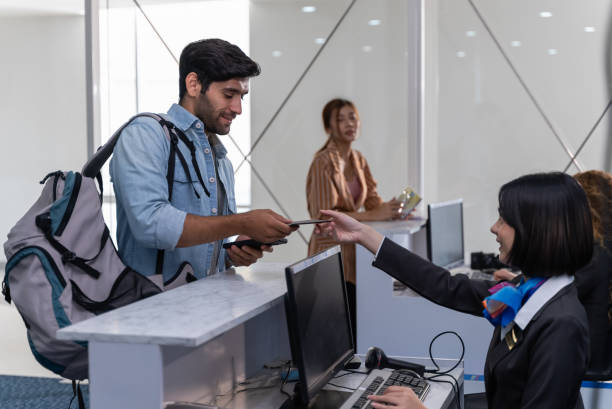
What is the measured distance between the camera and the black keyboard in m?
1.91

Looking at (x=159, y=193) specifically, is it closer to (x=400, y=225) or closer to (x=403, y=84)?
(x=400, y=225)

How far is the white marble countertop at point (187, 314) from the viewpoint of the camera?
4.38ft

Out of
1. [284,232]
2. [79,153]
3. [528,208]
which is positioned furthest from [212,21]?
[528,208]

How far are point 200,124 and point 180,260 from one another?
0.41 metres

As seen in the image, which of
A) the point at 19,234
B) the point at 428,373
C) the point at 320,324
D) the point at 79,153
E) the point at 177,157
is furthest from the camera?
the point at 79,153

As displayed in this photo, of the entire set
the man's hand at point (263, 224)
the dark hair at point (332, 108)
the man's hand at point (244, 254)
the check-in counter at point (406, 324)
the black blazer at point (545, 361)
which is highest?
the dark hair at point (332, 108)

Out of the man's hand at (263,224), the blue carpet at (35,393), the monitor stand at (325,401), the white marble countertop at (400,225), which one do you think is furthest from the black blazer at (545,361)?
the blue carpet at (35,393)

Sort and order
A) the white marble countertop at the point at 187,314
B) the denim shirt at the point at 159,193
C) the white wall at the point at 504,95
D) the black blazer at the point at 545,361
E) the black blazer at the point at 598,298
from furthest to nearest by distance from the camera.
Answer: the white wall at the point at 504,95 < the black blazer at the point at 598,298 < the denim shirt at the point at 159,193 < the black blazer at the point at 545,361 < the white marble countertop at the point at 187,314

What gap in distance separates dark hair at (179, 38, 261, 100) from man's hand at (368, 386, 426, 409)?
1.02 metres

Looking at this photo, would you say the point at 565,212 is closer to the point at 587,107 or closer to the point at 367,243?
the point at 367,243

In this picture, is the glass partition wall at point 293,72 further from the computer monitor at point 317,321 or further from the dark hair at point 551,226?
the dark hair at point 551,226

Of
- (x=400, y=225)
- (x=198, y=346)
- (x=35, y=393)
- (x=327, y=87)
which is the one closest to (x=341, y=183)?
(x=400, y=225)

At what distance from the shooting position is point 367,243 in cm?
222

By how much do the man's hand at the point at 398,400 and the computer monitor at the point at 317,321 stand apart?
15cm
